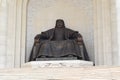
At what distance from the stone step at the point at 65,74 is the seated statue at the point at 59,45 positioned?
389cm

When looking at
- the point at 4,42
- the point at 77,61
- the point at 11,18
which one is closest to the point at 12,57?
the point at 4,42

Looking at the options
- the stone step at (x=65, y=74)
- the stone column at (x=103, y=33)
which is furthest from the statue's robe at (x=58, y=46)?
the stone step at (x=65, y=74)

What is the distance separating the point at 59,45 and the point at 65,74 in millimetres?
4368

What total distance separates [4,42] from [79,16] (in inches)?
116

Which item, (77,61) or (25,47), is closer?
(77,61)

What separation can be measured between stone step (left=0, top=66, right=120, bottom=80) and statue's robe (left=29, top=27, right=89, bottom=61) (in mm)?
3887

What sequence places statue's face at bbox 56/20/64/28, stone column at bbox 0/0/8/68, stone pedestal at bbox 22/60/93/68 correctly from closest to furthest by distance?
stone pedestal at bbox 22/60/93/68, stone column at bbox 0/0/8/68, statue's face at bbox 56/20/64/28

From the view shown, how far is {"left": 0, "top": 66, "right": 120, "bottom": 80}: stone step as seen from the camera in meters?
5.81

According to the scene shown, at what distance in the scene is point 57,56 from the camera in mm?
10117

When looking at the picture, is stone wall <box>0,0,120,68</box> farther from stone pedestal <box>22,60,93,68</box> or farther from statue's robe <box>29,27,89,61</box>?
stone pedestal <box>22,60,93,68</box>

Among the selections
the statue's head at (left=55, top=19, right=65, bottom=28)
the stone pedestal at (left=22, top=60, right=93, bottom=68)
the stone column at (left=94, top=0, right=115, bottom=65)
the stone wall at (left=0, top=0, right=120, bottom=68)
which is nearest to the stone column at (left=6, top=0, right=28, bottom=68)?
the stone wall at (left=0, top=0, right=120, bottom=68)

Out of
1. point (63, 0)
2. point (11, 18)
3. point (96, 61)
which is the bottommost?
point (96, 61)

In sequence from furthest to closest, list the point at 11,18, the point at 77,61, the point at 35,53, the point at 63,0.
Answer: the point at 63,0
the point at 11,18
the point at 35,53
the point at 77,61

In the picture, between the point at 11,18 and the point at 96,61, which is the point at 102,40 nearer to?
the point at 96,61
